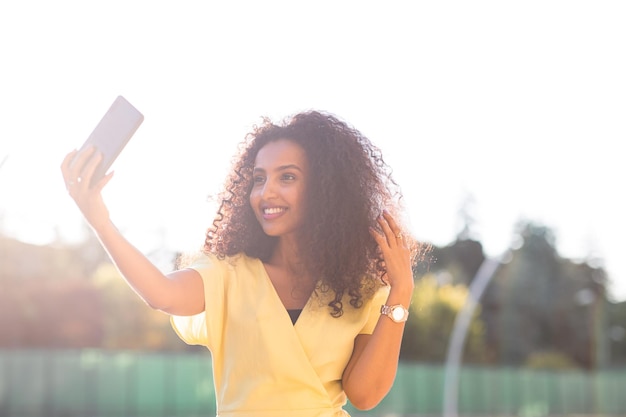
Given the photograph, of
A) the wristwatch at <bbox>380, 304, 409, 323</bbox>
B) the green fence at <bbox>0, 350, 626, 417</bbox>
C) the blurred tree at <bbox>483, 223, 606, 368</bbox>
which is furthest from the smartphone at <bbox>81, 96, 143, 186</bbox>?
A: the blurred tree at <bbox>483, 223, 606, 368</bbox>

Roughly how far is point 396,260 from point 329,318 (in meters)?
0.27

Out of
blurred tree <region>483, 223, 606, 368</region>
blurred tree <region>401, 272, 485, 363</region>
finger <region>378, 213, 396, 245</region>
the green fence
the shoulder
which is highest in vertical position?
blurred tree <region>483, 223, 606, 368</region>

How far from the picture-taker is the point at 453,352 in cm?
3519

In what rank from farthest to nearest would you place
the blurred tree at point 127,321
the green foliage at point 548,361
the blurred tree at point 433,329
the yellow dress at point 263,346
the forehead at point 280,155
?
the green foliage at point 548,361 < the blurred tree at point 433,329 < the blurred tree at point 127,321 < the forehead at point 280,155 < the yellow dress at point 263,346

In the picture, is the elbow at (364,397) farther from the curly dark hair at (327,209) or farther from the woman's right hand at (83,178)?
the woman's right hand at (83,178)

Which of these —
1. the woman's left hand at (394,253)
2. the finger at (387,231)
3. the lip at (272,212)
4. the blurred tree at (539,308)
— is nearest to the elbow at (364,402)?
the woman's left hand at (394,253)

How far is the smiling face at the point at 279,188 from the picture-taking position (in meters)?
3.16

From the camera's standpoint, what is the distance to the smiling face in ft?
10.4

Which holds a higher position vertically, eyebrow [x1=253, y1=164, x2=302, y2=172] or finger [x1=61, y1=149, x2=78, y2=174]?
eyebrow [x1=253, y1=164, x2=302, y2=172]

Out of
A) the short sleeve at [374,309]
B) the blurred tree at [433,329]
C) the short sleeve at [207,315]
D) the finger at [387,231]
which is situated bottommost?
the short sleeve at [207,315]

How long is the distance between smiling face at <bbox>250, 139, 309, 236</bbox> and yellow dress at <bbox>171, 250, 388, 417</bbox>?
0.58 ft

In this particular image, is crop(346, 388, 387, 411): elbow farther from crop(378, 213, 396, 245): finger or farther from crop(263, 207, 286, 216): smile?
crop(263, 207, 286, 216): smile

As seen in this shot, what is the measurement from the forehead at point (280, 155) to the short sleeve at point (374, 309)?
48 cm

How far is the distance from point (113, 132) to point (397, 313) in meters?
1.08
